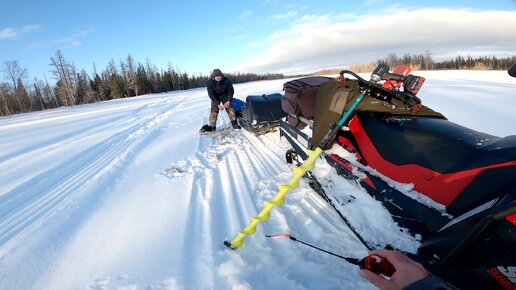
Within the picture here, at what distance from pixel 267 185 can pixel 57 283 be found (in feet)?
6.81

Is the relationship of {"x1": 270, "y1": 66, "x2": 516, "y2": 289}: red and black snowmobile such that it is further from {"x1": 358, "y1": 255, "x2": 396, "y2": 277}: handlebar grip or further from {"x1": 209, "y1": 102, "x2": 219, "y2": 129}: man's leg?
{"x1": 209, "y1": 102, "x2": 219, "y2": 129}: man's leg

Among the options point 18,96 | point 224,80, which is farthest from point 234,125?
point 18,96

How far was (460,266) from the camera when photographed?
1.26m

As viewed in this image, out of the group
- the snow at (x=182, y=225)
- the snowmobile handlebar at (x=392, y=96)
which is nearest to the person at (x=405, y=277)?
the snow at (x=182, y=225)

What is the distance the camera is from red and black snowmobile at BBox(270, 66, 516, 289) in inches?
46.3

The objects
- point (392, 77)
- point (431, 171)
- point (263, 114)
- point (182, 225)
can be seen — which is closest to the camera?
point (431, 171)

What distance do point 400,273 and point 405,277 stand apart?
3 centimetres

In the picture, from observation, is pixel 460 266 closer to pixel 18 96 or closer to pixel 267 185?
pixel 267 185

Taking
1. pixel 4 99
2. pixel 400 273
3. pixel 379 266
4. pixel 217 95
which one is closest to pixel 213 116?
pixel 217 95

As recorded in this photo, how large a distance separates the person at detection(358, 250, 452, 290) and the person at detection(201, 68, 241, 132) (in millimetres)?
5589

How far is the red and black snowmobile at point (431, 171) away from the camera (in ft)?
3.86

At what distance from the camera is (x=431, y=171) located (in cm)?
167

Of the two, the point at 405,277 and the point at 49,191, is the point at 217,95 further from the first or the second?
the point at 405,277

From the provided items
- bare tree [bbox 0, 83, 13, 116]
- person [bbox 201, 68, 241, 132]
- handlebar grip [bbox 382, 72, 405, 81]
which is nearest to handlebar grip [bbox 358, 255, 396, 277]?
handlebar grip [bbox 382, 72, 405, 81]
